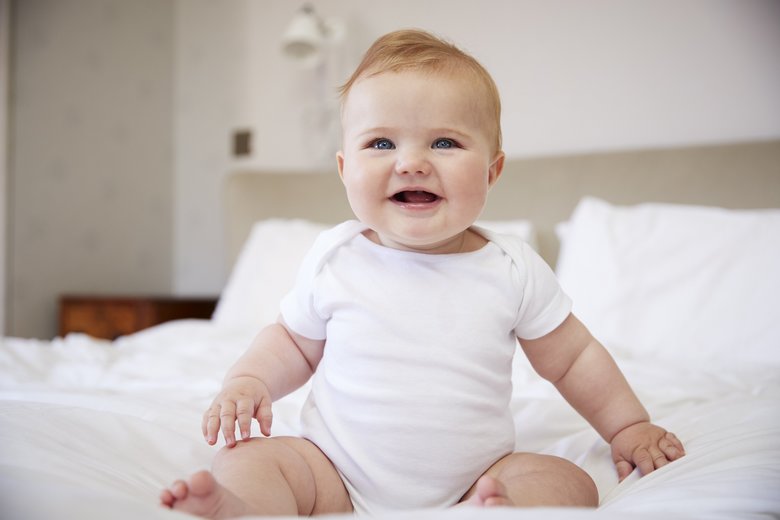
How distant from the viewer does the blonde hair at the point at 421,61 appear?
0.72 meters

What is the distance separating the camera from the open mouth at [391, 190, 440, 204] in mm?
720

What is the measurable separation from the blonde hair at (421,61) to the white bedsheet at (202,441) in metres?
0.42

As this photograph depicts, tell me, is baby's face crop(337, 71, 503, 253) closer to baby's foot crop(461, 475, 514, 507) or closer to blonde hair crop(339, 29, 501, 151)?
blonde hair crop(339, 29, 501, 151)

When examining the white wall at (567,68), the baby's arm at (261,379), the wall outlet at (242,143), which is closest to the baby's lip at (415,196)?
the baby's arm at (261,379)

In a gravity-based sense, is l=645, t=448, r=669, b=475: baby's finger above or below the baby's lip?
below

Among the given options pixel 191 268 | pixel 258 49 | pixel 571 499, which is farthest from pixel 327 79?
pixel 571 499

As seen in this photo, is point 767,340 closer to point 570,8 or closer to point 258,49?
point 570,8

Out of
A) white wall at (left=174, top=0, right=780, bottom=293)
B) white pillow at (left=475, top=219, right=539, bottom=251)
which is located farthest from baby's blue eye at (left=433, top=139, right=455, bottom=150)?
white wall at (left=174, top=0, right=780, bottom=293)

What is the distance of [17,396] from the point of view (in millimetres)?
917

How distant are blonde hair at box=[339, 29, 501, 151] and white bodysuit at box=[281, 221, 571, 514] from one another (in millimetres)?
178

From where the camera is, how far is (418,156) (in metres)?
0.69

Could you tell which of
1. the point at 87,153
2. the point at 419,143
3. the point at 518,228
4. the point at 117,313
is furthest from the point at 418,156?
the point at 87,153

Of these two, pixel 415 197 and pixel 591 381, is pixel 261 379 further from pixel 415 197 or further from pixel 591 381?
pixel 591 381

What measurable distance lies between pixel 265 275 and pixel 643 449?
1538 millimetres
